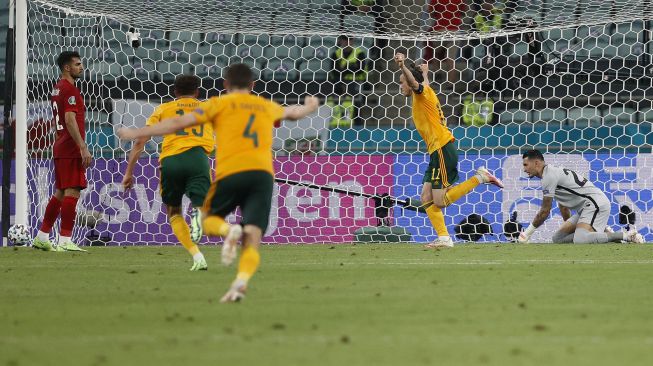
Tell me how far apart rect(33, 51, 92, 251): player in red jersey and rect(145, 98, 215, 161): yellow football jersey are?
6.32 feet

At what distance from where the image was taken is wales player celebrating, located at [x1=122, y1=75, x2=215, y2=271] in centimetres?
906

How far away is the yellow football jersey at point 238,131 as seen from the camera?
654 cm

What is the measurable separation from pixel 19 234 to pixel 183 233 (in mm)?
4014

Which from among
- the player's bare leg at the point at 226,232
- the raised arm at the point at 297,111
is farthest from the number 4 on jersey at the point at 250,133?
the player's bare leg at the point at 226,232

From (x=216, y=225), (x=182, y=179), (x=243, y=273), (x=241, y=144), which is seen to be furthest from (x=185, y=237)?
(x=243, y=273)

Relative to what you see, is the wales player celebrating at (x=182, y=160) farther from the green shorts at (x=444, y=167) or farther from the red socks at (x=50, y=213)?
the green shorts at (x=444, y=167)

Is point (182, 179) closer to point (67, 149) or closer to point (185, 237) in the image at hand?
point (185, 237)

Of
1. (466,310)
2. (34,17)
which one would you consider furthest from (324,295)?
(34,17)

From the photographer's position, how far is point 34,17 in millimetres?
13531

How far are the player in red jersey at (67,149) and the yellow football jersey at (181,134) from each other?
1.93 metres

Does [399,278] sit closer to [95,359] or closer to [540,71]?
[95,359]

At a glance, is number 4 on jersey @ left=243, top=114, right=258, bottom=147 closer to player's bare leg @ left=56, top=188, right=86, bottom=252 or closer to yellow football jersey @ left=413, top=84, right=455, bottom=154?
player's bare leg @ left=56, top=188, right=86, bottom=252

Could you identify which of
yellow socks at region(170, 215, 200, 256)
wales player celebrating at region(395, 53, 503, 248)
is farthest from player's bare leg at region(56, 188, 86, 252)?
wales player celebrating at region(395, 53, 503, 248)

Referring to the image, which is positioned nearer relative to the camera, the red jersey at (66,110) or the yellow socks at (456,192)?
the red jersey at (66,110)
